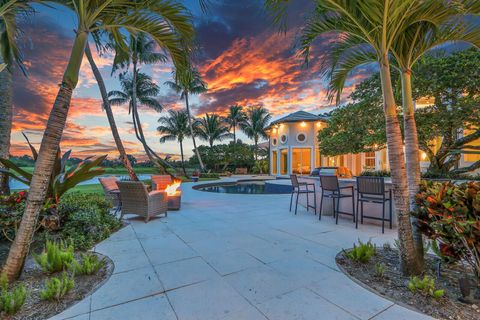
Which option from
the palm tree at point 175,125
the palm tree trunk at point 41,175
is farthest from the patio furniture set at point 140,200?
the palm tree at point 175,125

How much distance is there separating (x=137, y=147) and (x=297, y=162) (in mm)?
15868

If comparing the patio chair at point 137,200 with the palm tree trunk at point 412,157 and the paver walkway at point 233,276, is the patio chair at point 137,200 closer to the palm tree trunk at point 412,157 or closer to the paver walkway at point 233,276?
the paver walkway at point 233,276

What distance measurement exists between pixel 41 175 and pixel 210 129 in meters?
26.1

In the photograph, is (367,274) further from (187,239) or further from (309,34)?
(309,34)

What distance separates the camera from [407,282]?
2.45 meters

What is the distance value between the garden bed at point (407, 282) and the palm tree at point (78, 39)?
3.64m

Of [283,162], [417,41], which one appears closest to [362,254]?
[417,41]

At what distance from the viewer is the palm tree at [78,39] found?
7.57ft

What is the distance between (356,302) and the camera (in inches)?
84.1

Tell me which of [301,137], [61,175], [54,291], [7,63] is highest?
[301,137]

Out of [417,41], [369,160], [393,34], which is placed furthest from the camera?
[369,160]

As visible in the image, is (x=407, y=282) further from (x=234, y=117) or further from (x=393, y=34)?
(x=234, y=117)

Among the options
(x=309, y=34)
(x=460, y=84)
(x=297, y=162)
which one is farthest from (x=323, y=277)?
(x=297, y=162)

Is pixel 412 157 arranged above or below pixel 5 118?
below
